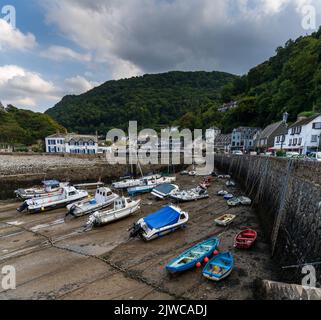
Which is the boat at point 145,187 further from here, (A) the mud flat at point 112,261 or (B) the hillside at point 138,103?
(B) the hillside at point 138,103

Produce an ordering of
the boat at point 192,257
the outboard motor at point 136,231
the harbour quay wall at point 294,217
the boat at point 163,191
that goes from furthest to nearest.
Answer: the boat at point 163,191 < the outboard motor at point 136,231 < the boat at point 192,257 < the harbour quay wall at point 294,217

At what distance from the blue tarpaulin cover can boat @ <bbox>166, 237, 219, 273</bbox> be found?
353 centimetres

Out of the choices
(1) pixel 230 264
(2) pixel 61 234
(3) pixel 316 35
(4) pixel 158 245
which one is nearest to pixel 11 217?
(2) pixel 61 234

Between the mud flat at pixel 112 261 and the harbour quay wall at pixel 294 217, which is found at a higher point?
the harbour quay wall at pixel 294 217

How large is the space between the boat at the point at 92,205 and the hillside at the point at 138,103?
→ 112 meters

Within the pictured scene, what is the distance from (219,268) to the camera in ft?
32.9

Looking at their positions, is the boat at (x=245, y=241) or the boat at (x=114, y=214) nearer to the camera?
the boat at (x=245, y=241)

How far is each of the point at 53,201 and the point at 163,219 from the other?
13698mm

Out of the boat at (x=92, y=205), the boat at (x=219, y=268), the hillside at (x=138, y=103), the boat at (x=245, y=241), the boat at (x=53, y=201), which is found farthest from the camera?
the hillside at (x=138, y=103)

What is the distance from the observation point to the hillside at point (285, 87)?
52.1 metres

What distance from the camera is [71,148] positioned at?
222 feet

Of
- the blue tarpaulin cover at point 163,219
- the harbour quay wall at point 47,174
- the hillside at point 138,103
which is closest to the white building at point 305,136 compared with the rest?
the blue tarpaulin cover at point 163,219

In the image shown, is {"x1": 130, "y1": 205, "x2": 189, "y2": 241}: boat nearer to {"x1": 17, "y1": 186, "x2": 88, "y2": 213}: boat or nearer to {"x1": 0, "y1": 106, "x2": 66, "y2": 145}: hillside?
{"x1": 17, "y1": 186, "x2": 88, "y2": 213}: boat

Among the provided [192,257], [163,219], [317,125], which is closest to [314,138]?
[317,125]
